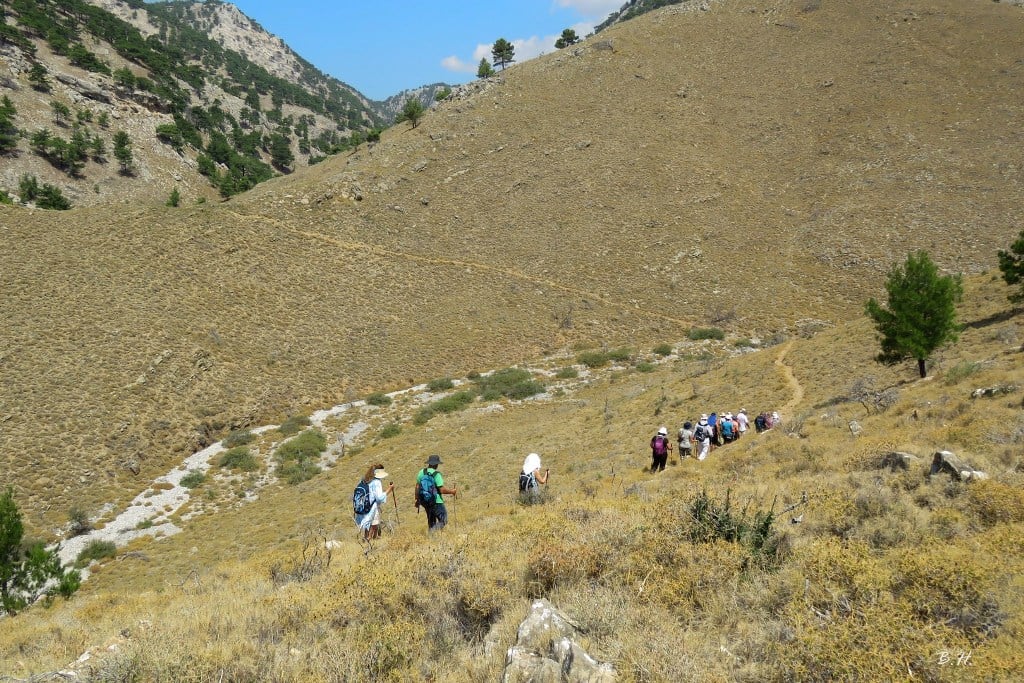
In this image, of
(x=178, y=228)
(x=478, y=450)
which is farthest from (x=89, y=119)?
(x=478, y=450)

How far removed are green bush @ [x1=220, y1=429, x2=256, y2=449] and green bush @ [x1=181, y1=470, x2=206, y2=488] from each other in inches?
95.4

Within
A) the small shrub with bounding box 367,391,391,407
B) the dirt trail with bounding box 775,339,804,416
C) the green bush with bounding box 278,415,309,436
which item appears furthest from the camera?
the small shrub with bounding box 367,391,391,407

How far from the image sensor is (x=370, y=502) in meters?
10.3

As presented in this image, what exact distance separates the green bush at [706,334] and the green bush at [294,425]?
26.1 meters

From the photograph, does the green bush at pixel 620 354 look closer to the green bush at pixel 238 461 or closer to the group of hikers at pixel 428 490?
the group of hikers at pixel 428 490

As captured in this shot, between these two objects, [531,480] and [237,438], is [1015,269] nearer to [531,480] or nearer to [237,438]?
[531,480]

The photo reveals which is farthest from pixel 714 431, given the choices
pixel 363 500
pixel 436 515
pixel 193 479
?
pixel 193 479

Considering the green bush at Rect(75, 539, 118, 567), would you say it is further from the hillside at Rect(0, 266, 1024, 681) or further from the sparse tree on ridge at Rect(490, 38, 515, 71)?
the sparse tree on ridge at Rect(490, 38, 515, 71)

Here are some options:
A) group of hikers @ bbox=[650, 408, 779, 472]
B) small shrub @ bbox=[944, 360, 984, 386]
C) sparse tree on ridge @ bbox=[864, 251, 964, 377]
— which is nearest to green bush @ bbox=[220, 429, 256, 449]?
group of hikers @ bbox=[650, 408, 779, 472]

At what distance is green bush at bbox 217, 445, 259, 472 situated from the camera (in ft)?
83.1

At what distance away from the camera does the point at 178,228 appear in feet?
133

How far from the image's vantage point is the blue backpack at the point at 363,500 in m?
10.2

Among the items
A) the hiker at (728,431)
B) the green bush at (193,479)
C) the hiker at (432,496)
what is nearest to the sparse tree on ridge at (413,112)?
the green bush at (193,479)

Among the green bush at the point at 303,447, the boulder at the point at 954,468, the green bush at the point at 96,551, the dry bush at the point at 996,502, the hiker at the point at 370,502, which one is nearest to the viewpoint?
the dry bush at the point at 996,502
